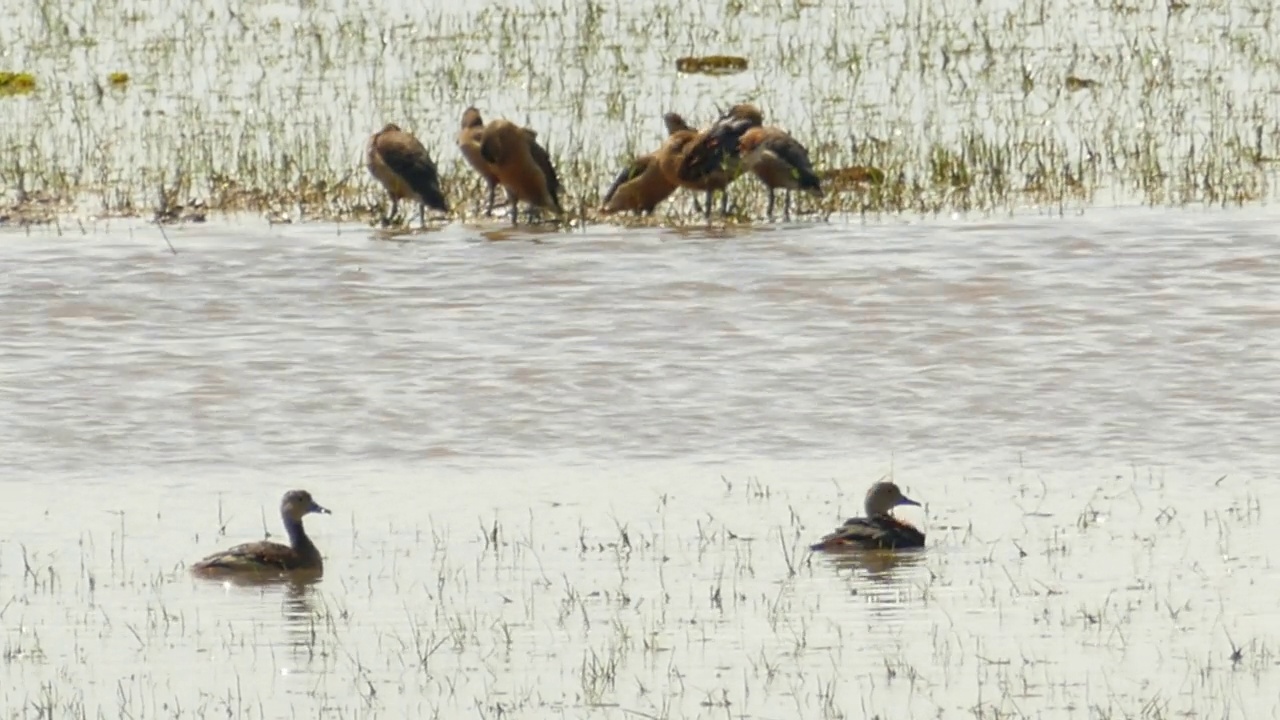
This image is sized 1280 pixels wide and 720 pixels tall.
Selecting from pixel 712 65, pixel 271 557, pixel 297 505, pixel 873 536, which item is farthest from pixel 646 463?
pixel 712 65

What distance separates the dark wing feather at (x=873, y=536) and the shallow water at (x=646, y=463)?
83mm

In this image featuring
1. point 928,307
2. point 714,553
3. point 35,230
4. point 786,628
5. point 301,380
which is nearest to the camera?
point 786,628

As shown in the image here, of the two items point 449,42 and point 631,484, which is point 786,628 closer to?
point 631,484

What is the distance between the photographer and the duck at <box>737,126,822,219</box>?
1662 cm

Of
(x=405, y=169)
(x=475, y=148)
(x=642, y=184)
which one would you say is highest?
(x=475, y=148)

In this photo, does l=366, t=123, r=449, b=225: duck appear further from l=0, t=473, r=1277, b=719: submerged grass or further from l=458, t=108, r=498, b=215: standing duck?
l=0, t=473, r=1277, b=719: submerged grass

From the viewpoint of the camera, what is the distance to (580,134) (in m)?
19.9

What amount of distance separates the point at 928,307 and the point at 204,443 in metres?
4.41

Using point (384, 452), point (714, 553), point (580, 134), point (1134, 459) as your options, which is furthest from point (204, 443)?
point (580, 134)

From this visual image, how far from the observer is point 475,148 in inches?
675

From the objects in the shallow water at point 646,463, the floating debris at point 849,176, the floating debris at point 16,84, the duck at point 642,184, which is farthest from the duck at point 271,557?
the floating debris at point 16,84

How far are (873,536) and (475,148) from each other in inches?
323

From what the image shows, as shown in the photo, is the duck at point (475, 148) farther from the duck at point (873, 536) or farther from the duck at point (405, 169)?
the duck at point (873, 536)

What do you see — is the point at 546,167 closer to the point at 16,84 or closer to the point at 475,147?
the point at 475,147
